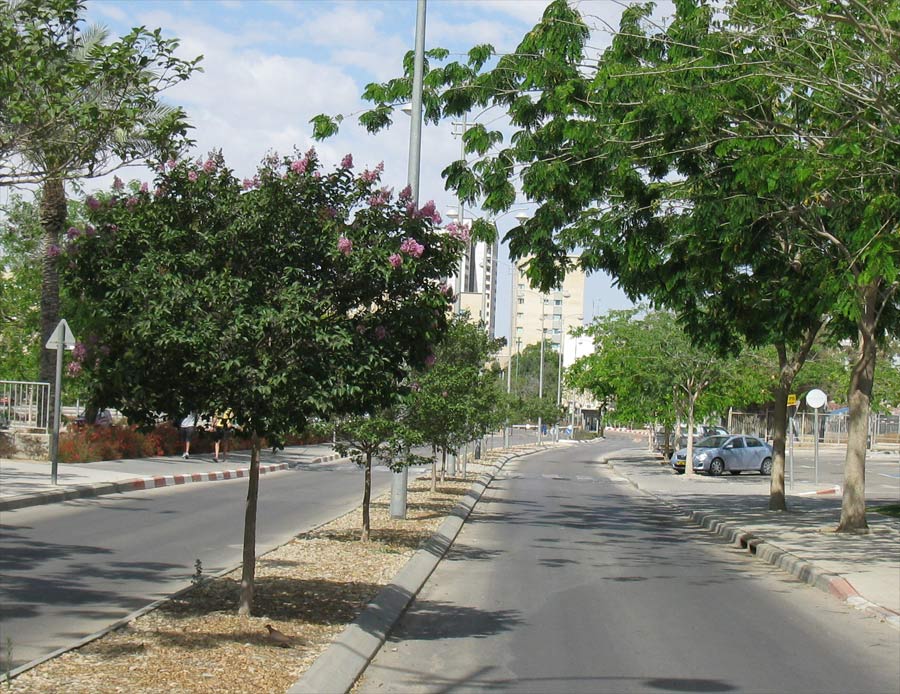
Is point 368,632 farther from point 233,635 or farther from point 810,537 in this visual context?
point 810,537

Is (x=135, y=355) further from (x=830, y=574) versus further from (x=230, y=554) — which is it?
(x=830, y=574)

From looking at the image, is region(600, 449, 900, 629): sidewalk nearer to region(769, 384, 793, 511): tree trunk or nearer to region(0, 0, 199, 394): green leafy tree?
region(769, 384, 793, 511): tree trunk

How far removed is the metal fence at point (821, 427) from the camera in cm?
7544

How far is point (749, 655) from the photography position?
28.7 ft

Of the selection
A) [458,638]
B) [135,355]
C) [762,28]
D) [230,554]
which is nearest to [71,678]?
[135,355]

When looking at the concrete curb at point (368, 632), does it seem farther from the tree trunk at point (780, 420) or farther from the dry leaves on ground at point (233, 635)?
the tree trunk at point (780, 420)

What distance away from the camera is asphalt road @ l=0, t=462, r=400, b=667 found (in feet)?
29.9

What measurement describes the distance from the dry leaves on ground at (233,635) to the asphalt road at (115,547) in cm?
52

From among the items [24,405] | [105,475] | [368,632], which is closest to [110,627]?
[368,632]

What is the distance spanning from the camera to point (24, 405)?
2739 cm

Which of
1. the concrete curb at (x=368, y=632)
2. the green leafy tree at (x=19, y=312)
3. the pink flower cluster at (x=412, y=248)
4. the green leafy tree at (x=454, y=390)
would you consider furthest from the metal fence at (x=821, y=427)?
the pink flower cluster at (x=412, y=248)

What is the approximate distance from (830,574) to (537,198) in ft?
21.6

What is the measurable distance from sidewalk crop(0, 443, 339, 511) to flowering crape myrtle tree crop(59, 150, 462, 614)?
8641 millimetres

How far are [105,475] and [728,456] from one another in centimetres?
2661
